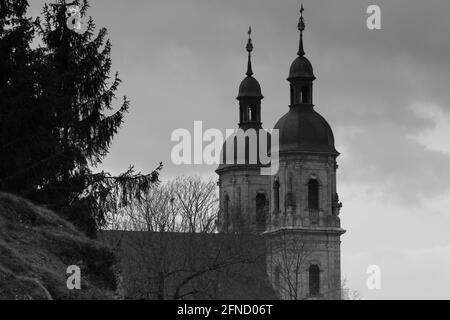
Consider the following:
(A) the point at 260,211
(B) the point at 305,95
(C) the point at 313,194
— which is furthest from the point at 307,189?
(B) the point at 305,95

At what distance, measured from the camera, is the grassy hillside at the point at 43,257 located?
21312 mm

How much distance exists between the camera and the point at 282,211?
119375 millimetres

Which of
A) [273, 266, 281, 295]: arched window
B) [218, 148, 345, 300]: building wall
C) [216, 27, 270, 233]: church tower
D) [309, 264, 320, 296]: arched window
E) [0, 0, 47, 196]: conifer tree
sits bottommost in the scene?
[0, 0, 47, 196]: conifer tree

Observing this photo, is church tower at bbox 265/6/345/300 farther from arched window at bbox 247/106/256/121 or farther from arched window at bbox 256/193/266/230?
arched window at bbox 247/106/256/121

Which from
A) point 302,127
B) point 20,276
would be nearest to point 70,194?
point 20,276

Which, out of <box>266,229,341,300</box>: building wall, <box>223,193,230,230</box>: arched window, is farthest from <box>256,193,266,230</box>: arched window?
<box>223,193,230,230</box>: arched window

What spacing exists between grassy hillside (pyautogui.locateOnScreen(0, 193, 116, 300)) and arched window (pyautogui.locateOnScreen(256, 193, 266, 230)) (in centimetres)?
8698

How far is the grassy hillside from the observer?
21312 millimetres

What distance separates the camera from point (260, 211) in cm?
12094

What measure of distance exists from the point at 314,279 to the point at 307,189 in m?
6.91

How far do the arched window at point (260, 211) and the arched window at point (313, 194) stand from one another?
3601mm

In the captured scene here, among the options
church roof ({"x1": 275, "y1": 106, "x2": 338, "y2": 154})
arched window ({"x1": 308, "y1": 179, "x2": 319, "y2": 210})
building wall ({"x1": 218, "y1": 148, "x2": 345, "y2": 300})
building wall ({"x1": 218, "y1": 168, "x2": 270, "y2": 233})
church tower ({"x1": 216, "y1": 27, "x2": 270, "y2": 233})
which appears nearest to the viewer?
building wall ({"x1": 218, "y1": 148, "x2": 345, "y2": 300})

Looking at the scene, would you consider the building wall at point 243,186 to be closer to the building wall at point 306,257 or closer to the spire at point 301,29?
the building wall at point 306,257
